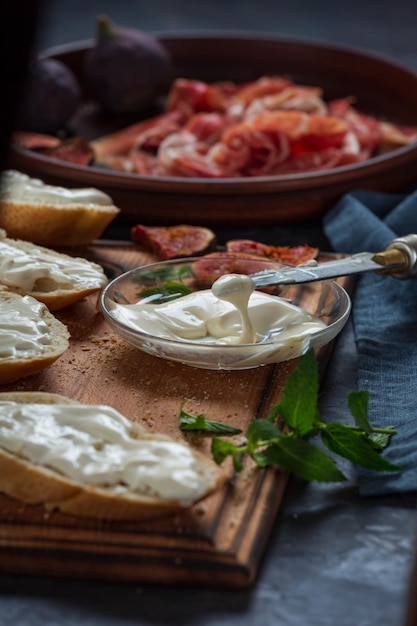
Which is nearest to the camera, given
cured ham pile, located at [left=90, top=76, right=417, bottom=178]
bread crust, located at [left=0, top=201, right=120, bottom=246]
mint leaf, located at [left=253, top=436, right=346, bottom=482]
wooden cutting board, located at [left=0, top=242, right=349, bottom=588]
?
wooden cutting board, located at [left=0, top=242, right=349, bottom=588]

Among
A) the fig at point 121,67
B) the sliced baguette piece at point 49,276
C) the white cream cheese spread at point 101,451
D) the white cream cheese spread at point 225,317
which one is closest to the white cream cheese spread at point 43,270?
the sliced baguette piece at point 49,276

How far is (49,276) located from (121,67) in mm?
1705

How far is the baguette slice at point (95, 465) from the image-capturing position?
165cm

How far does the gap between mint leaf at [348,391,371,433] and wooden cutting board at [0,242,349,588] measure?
178 mm

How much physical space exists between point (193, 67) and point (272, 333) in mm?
2443

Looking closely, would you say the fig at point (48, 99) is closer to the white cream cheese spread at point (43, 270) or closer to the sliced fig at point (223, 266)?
the white cream cheese spread at point (43, 270)

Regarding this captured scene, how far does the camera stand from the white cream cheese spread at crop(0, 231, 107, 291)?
2383mm

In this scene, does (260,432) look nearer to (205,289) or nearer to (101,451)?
(101,451)

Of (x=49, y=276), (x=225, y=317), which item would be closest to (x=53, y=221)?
(x=49, y=276)

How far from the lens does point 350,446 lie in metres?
1.86

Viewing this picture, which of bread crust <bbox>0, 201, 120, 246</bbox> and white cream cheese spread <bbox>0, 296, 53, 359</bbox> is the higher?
white cream cheese spread <bbox>0, 296, 53, 359</bbox>

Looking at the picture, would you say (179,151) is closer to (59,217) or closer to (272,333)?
(59,217)

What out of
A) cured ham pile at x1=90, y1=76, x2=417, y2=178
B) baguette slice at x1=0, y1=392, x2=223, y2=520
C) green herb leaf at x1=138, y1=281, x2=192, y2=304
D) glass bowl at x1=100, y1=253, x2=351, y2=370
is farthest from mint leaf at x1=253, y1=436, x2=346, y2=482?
cured ham pile at x1=90, y1=76, x2=417, y2=178

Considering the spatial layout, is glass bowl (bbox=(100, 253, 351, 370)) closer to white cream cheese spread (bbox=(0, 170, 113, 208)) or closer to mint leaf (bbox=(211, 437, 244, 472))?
mint leaf (bbox=(211, 437, 244, 472))
